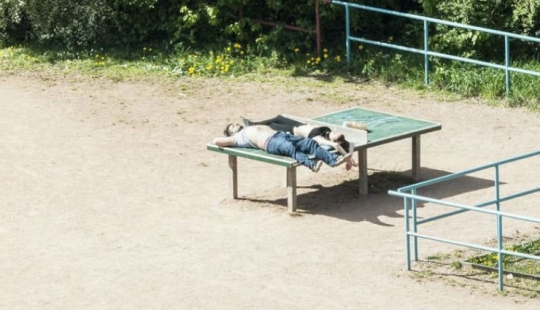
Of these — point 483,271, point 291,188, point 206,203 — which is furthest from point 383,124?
point 483,271

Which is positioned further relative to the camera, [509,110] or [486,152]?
[509,110]

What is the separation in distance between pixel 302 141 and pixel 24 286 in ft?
10.9

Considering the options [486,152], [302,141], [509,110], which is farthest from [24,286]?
[509,110]

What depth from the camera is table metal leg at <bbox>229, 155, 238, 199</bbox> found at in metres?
14.5

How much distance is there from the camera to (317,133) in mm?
14281

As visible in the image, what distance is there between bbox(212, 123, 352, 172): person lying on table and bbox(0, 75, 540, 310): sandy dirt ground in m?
0.52

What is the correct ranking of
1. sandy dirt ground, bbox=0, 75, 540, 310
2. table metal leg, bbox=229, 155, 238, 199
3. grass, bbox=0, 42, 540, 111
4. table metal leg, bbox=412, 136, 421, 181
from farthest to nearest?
grass, bbox=0, 42, 540, 111 < table metal leg, bbox=412, 136, 421, 181 < table metal leg, bbox=229, 155, 238, 199 < sandy dirt ground, bbox=0, 75, 540, 310

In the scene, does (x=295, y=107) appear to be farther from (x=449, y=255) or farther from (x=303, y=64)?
(x=449, y=255)

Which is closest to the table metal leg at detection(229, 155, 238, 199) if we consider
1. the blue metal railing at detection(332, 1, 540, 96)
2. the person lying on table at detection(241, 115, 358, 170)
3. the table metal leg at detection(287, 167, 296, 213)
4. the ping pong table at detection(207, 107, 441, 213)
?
the ping pong table at detection(207, 107, 441, 213)

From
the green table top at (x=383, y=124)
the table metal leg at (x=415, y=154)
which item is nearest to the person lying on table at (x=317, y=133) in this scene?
the green table top at (x=383, y=124)

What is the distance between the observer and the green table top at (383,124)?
1446 cm

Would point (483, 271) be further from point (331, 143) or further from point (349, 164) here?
point (331, 143)

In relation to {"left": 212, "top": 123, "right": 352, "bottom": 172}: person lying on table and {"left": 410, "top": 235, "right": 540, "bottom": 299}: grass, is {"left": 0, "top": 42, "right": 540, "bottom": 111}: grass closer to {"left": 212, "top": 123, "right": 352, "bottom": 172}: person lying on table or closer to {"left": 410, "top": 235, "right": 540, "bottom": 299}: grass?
{"left": 212, "top": 123, "right": 352, "bottom": 172}: person lying on table

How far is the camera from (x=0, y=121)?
58.2 feet
